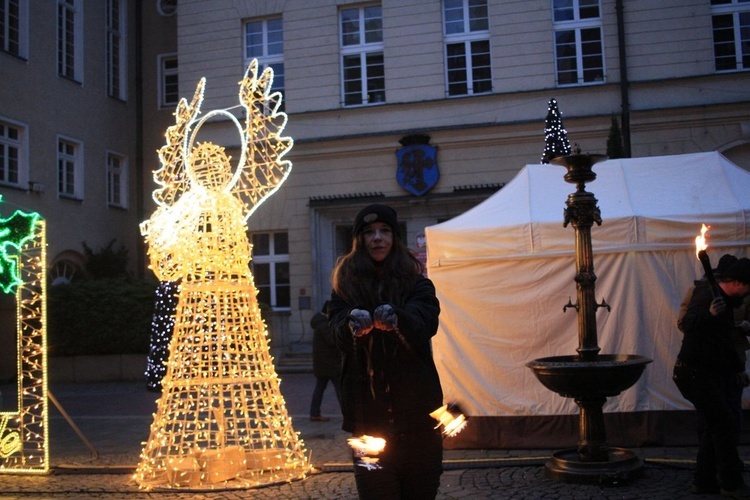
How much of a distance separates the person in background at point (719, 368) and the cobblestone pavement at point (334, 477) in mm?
424

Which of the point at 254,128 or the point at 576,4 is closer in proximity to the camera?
the point at 254,128

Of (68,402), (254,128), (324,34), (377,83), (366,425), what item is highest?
(324,34)

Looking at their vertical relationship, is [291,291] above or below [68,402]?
above

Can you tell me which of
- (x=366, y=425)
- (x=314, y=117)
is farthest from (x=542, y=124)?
(x=366, y=425)

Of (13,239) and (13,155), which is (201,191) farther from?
(13,155)

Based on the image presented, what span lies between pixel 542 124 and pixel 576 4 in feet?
10.3

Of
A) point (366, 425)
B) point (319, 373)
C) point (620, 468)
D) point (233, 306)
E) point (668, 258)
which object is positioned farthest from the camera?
point (319, 373)

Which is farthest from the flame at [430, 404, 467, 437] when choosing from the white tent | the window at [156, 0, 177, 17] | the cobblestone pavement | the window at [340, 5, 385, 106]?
the window at [156, 0, 177, 17]

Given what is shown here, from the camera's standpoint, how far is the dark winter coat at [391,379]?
127 inches

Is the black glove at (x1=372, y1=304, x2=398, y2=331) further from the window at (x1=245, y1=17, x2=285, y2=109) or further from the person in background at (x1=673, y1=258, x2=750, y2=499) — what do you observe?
the window at (x1=245, y1=17, x2=285, y2=109)

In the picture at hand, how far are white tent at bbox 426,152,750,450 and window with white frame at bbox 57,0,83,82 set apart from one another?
619 inches

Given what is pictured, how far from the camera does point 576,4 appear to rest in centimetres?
1877

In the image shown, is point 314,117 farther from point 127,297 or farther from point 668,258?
point 668,258

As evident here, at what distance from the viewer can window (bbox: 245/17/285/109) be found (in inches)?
812
